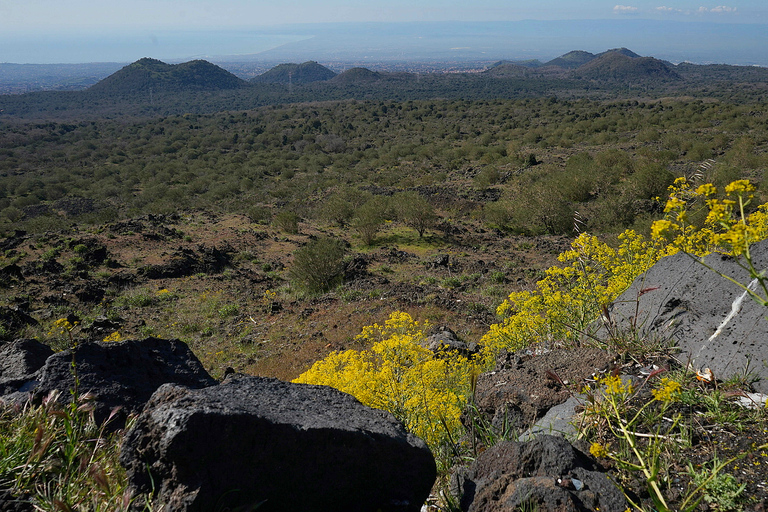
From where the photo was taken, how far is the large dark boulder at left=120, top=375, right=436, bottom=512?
203 cm

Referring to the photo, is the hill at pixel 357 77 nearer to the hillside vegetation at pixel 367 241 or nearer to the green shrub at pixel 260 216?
the hillside vegetation at pixel 367 241

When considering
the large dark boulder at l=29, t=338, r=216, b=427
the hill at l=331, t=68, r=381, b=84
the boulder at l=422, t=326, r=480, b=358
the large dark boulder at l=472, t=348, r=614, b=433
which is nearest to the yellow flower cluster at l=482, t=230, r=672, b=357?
the large dark boulder at l=472, t=348, r=614, b=433

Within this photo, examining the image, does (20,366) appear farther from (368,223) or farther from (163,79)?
(163,79)

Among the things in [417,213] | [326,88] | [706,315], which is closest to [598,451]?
[706,315]

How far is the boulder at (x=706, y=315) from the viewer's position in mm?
2961

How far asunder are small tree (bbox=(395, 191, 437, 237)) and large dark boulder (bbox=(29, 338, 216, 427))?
47.1ft

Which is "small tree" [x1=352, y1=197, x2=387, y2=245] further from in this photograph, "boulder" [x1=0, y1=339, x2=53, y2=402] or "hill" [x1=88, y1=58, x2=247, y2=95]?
"hill" [x1=88, y1=58, x2=247, y2=95]

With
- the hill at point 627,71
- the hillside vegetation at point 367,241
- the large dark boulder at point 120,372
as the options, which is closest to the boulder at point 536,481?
the hillside vegetation at point 367,241

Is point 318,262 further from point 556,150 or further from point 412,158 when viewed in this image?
point 412,158

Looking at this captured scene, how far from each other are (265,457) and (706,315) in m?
3.47

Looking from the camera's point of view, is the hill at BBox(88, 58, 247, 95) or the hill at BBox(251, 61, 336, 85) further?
the hill at BBox(251, 61, 336, 85)

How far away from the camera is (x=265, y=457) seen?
85.2 inches

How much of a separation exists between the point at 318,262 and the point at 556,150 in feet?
90.9

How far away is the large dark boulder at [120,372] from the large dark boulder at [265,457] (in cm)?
137
